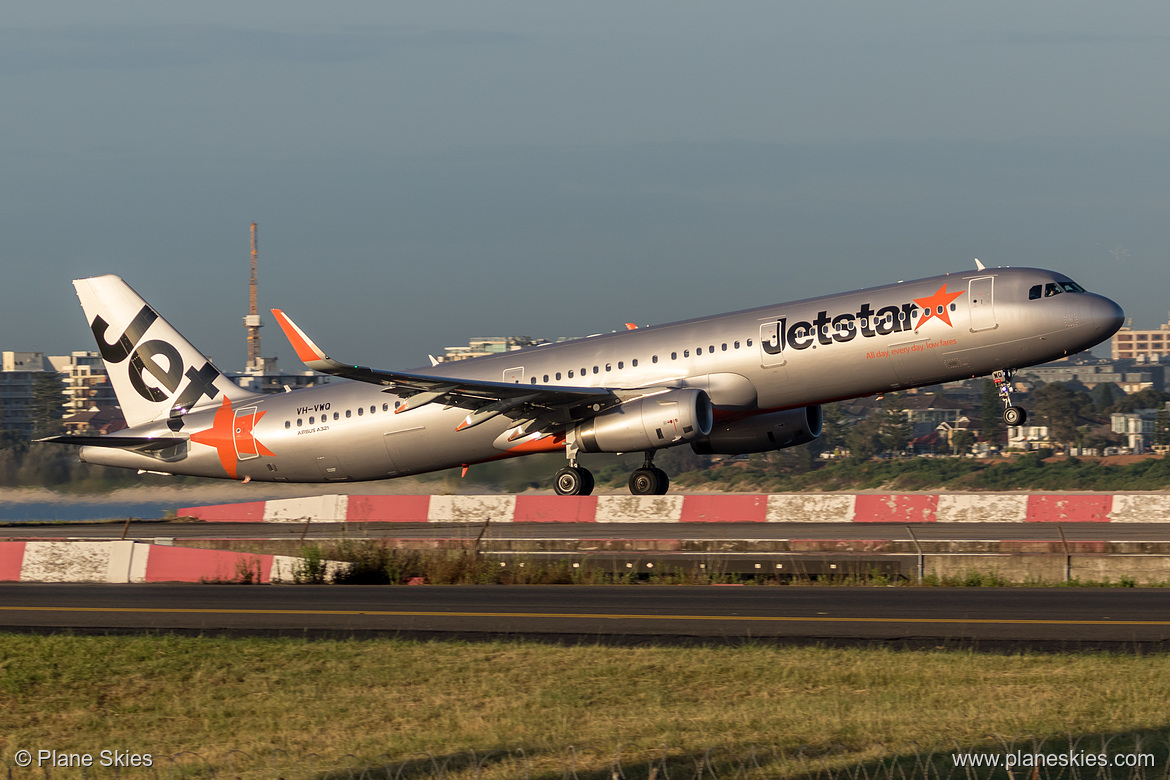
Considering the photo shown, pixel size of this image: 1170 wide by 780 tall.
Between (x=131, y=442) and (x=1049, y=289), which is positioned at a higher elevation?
(x=1049, y=289)

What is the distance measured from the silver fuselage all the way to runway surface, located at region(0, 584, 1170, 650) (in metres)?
11.1

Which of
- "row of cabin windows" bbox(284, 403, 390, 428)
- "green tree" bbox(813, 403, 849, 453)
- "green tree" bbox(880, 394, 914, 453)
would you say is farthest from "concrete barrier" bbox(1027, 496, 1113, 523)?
"green tree" bbox(813, 403, 849, 453)

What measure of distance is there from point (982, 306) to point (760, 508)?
6.88 metres

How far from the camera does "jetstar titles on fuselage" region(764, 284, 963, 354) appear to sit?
93.5ft

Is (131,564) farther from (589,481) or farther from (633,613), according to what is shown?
(589,481)

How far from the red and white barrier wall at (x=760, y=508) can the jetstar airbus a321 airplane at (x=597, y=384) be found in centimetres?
211

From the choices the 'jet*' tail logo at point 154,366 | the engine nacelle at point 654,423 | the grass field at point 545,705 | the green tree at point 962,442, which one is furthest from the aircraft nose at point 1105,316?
the green tree at point 962,442

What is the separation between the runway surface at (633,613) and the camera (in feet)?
46.0

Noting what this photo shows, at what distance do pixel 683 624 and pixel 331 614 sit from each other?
15.7 feet

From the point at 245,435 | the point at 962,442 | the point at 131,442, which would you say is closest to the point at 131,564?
the point at 245,435

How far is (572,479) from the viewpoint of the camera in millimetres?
31750

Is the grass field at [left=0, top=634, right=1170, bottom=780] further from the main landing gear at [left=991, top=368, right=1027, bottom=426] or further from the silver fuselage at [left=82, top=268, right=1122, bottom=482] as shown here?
the main landing gear at [left=991, top=368, right=1027, bottom=426]

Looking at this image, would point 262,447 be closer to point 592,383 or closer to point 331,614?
point 592,383

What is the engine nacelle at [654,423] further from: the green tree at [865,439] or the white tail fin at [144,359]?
the green tree at [865,439]
